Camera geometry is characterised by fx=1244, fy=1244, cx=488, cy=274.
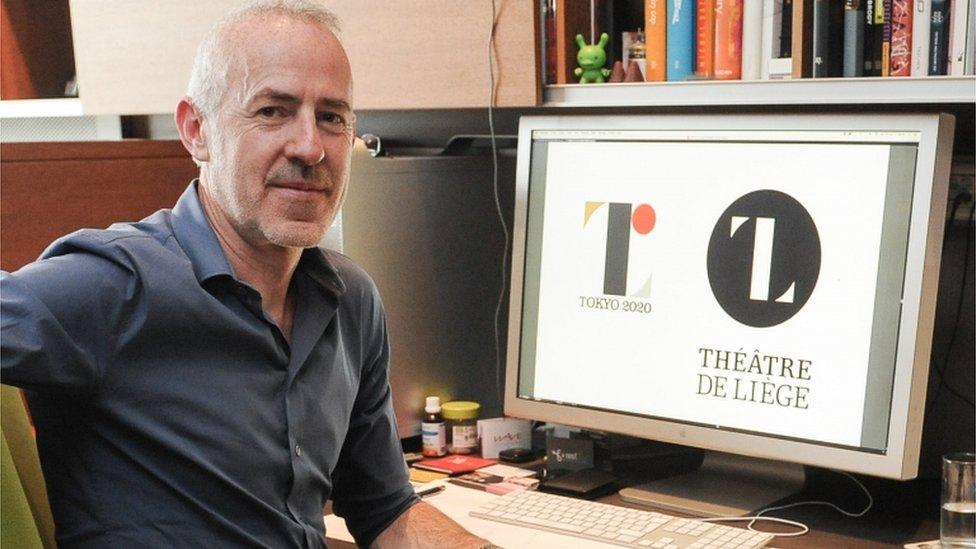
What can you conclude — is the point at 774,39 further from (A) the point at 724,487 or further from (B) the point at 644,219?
(A) the point at 724,487

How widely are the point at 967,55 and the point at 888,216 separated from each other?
0.21 meters

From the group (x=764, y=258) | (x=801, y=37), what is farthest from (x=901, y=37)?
(x=764, y=258)

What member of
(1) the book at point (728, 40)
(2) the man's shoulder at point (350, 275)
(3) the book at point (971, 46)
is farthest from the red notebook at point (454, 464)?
(3) the book at point (971, 46)

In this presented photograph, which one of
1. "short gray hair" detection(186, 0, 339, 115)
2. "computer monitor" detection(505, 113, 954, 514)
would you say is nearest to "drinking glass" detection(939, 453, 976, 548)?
"computer monitor" detection(505, 113, 954, 514)

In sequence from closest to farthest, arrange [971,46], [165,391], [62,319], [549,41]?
[62,319], [165,391], [971,46], [549,41]

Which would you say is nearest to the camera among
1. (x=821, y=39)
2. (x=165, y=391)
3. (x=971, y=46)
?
(x=165, y=391)

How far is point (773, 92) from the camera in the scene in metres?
1.65

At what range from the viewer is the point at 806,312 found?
63.7 inches

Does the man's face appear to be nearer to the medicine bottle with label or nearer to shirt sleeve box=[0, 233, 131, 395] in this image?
shirt sleeve box=[0, 233, 131, 395]

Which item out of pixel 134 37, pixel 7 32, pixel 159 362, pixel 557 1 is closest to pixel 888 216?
pixel 557 1

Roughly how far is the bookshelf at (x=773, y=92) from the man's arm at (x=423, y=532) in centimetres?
62

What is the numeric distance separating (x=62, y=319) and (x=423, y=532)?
22.7 inches

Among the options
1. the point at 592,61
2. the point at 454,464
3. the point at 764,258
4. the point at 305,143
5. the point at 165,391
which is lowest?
the point at 454,464

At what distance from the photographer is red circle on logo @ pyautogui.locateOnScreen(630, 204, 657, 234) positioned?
5.75 feet
